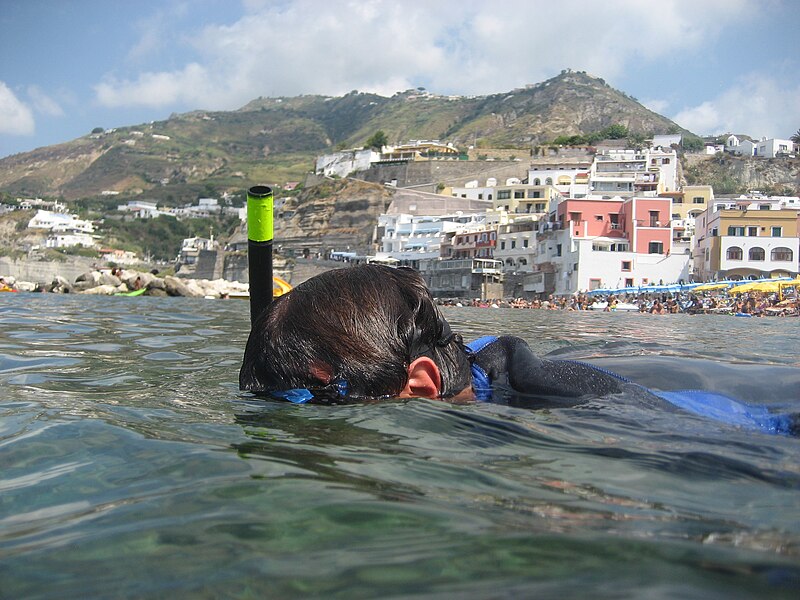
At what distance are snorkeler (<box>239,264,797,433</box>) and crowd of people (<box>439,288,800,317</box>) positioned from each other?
28.3m

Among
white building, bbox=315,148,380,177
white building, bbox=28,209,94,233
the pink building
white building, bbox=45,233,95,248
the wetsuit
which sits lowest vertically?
the wetsuit

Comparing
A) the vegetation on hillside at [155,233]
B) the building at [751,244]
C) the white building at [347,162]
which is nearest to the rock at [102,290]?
the building at [751,244]

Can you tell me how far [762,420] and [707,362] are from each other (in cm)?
50

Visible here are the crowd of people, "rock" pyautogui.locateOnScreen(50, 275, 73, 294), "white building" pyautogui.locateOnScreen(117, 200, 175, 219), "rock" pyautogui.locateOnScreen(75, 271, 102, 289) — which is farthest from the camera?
"white building" pyautogui.locateOnScreen(117, 200, 175, 219)

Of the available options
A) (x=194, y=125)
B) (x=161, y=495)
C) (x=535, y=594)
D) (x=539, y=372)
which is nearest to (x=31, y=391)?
(x=161, y=495)

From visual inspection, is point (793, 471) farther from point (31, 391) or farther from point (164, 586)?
point (31, 391)

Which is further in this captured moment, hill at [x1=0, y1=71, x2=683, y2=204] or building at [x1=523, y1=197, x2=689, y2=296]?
hill at [x1=0, y1=71, x2=683, y2=204]

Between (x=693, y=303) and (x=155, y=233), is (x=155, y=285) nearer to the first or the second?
(x=693, y=303)

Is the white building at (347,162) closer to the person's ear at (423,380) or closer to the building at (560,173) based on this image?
the building at (560,173)

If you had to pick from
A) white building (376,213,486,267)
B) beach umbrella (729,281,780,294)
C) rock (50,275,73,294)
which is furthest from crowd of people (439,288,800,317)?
rock (50,275,73,294)

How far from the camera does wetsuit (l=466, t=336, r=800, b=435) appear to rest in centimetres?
231

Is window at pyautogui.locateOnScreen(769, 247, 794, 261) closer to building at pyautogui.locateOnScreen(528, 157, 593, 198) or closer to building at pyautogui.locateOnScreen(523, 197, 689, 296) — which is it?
building at pyautogui.locateOnScreen(523, 197, 689, 296)

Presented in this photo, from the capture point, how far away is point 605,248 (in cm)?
4294

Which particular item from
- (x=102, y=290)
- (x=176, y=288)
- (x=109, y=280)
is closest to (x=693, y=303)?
(x=176, y=288)
